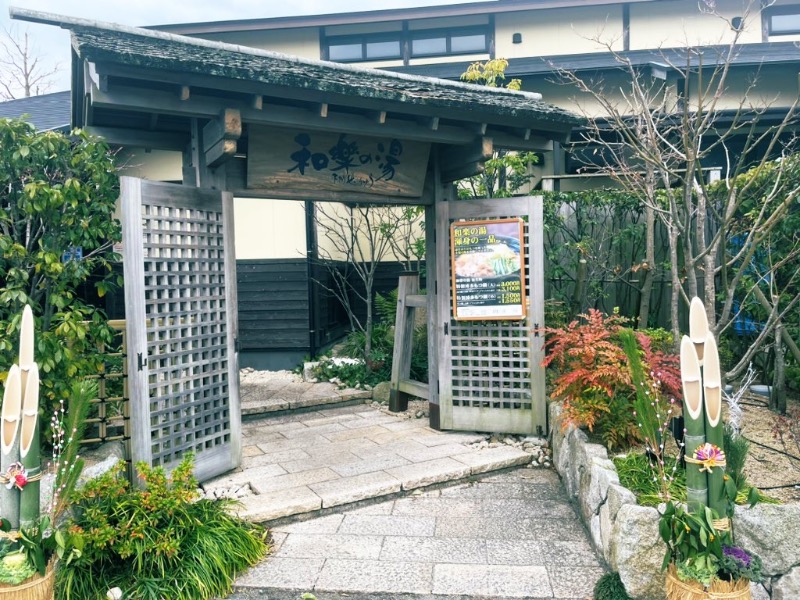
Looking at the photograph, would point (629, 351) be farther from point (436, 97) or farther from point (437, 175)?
point (437, 175)

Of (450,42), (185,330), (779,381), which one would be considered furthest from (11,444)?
(450,42)

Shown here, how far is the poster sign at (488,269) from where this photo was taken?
6055 millimetres

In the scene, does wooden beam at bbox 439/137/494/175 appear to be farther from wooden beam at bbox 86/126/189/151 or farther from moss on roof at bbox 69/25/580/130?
wooden beam at bbox 86/126/189/151

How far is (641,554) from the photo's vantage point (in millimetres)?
3270

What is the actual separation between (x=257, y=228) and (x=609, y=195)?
578 cm

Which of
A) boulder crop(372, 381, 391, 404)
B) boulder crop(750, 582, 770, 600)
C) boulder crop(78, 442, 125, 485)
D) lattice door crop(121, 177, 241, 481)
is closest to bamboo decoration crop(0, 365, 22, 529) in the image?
boulder crop(78, 442, 125, 485)

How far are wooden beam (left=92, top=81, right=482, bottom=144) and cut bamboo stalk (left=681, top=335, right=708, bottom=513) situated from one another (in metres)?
3.31

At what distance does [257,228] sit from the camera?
1027cm

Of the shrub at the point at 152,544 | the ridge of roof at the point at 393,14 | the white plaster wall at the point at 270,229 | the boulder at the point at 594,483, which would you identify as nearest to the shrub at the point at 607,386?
the boulder at the point at 594,483

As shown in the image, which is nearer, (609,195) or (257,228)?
(609,195)

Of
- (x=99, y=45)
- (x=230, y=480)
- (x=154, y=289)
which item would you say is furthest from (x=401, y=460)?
(x=99, y=45)

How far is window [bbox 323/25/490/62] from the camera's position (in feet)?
46.0

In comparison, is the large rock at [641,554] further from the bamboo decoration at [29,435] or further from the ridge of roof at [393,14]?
the ridge of roof at [393,14]

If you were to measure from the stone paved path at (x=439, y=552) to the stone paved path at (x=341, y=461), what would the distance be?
0.49 ft
